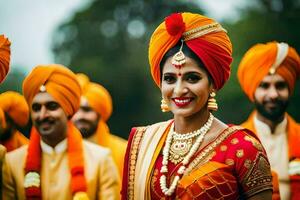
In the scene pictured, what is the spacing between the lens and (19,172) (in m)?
8.12

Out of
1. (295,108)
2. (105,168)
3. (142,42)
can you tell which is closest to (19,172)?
(105,168)

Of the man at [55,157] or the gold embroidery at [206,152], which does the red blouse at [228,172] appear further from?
the man at [55,157]

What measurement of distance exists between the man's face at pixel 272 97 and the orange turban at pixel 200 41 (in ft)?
10.2

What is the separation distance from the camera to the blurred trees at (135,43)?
903 inches

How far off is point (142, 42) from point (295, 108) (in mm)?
6767

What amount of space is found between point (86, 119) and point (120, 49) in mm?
16832

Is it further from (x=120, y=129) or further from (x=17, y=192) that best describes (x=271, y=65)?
(x=120, y=129)

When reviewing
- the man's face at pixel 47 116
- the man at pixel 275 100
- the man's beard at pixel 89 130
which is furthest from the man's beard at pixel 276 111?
the man's face at pixel 47 116

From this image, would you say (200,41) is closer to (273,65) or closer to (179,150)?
(179,150)

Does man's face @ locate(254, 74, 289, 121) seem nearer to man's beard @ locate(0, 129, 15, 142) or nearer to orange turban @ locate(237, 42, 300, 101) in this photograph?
orange turban @ locate(237, 42, 300, 101)

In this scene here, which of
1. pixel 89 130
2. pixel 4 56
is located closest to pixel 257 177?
pixel 4 56

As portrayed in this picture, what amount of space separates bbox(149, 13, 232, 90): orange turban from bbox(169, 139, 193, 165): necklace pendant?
0.41 metres

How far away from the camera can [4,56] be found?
291 inches

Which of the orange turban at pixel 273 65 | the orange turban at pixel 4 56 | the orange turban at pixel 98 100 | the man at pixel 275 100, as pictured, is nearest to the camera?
the orange turban at pixel 4 56
